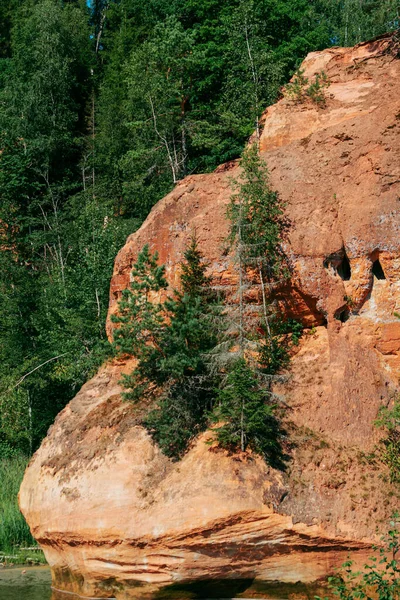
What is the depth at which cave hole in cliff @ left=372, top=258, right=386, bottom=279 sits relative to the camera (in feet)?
58.1

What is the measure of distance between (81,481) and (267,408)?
4.53 m

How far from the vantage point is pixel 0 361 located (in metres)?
29.1

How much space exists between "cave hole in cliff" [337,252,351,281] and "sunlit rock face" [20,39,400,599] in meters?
0.03

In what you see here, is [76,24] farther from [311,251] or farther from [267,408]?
[267,408]

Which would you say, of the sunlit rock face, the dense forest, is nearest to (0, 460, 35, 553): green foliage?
the sunlit rock face

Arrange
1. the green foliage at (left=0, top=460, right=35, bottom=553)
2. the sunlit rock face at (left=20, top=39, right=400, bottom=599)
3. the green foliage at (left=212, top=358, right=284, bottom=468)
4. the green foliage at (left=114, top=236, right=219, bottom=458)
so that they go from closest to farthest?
the sunlit rock face at (left=20, top=39, right=400, bottom=599)
the green foliage at (left=212, top=358, right=284, bottom=468)
the green foliage at (left=114, top=236, right=219, bottom=458)
the green foliage at (left=0, top=460, right=35, bottom=553)

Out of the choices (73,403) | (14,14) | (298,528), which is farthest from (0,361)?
(14,14)

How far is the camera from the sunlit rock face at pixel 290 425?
14.6 m

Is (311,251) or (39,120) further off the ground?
(39,120)

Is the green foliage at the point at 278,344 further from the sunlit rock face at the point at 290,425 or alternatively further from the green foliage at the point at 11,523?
the green foliage at the point at 11,523

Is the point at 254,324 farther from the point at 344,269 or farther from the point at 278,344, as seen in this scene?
the point at 344,269

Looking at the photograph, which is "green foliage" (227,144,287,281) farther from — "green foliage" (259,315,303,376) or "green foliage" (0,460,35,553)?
"green foliage" (0,460,35,553)

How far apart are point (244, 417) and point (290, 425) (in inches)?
60.3

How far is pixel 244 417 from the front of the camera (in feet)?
50.1
